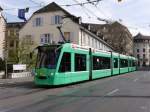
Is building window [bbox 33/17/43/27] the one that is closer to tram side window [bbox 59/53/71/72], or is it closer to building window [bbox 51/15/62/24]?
building window [bbox 51/15/62/24]

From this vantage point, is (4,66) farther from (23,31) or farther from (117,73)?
(23,31)

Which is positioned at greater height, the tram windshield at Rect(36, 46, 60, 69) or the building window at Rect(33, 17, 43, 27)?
the building window at Rect(33, 17, 43, 27)

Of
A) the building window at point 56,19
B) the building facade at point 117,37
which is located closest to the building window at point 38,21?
the building window at point 56,19

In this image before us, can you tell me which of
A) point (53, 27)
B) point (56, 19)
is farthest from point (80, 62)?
point (56, 19)

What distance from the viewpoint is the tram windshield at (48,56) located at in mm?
21828

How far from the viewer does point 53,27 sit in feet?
198

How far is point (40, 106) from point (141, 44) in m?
166

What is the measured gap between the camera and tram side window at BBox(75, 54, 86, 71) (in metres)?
24.6

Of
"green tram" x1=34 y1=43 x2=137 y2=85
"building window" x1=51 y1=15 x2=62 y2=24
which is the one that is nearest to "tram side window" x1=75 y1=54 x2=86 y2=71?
"green tram" x1=34 y1=43 x2=137 y2=85

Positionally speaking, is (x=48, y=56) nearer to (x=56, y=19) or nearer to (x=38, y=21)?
(x=56, y=19)

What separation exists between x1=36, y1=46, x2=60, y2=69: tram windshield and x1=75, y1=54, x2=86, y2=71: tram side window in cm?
282

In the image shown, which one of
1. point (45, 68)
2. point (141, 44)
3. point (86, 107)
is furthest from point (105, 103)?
point (141, 44)

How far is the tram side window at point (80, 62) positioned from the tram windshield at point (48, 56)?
2818mm

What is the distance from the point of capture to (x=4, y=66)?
35.6 m
